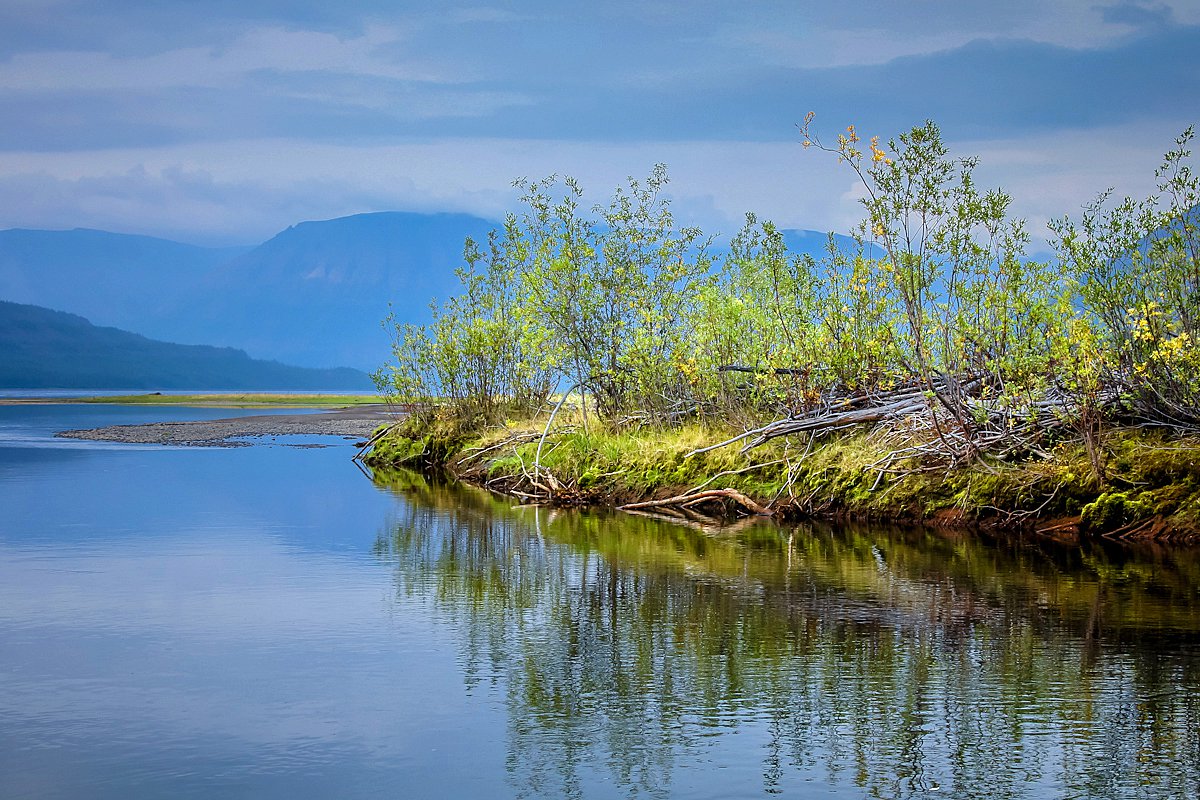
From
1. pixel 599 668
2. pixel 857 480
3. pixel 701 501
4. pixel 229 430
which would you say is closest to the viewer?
pixel 599 668

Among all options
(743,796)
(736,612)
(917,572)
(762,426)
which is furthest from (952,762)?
(762,426)

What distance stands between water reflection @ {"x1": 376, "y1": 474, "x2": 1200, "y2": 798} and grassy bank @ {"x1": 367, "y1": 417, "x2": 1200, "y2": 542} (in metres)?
1.42

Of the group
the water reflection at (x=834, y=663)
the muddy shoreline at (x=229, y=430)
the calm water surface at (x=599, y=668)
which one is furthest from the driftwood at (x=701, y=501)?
the muddy shoreline at (x=229, y=430)

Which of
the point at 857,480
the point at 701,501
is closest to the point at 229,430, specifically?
the point at 701,501

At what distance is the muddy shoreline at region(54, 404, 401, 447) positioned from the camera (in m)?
50.8

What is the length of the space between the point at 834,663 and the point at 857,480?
11207 mm

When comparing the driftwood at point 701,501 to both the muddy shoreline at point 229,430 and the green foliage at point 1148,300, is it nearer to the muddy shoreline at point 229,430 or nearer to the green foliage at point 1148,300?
the green foliage at point 1148,300

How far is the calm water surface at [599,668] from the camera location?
777cm

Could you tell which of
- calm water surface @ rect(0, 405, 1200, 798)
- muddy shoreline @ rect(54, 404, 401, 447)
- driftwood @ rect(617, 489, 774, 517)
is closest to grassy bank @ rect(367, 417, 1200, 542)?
driftwood @ rect(617, 489, 774, 517)

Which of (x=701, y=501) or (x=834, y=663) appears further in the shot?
(x=701, y=501)

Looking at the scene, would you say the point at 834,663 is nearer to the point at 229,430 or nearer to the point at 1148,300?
the point at 1148,300

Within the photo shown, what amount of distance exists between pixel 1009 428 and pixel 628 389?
974 centimetres

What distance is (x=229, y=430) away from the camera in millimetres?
58188

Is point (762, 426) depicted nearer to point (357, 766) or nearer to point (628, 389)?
point (628, 389)
